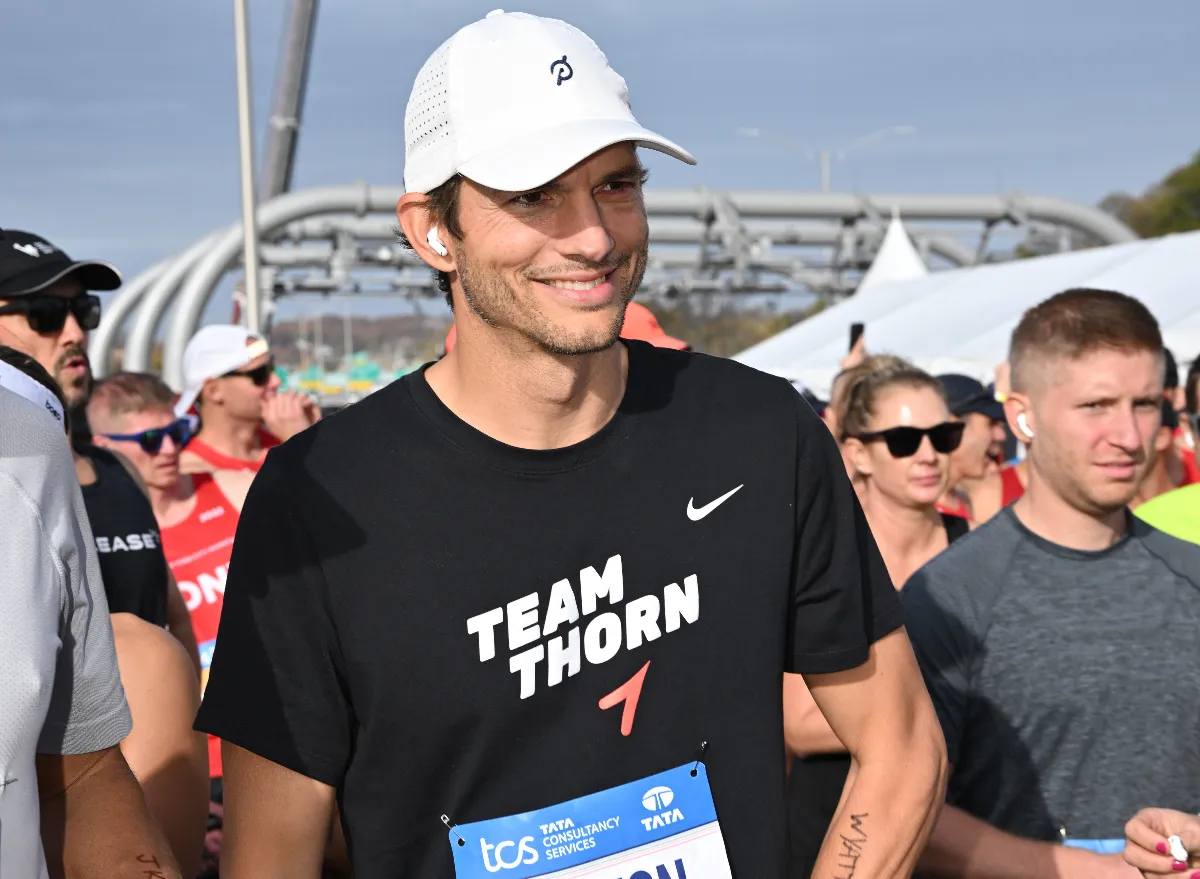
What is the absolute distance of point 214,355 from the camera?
259 inches

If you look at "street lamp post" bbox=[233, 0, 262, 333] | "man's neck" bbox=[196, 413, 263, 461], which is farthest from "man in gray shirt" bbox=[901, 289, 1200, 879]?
"street lamp post" bbox=[233, 0, 262, 333]

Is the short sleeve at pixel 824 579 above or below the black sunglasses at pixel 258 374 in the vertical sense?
above

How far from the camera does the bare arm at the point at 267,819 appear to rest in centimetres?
199

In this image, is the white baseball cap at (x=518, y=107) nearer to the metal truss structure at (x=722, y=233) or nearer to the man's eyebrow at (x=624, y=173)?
the man's eyebrow at (x=624, y=173)

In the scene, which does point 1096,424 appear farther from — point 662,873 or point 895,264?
point 895,264

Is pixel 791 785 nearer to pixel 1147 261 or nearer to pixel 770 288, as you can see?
pixel 1147 261

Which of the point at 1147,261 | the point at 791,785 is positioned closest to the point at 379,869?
the point at 791,785

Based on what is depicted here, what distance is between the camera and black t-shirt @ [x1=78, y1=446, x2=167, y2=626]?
3.90 metres

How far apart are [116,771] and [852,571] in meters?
1.13

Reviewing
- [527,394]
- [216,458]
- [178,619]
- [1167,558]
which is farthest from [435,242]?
[216,458]

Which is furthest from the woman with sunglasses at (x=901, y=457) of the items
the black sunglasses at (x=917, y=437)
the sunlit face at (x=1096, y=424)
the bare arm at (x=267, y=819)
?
the bare arm at (x=267, y=819)

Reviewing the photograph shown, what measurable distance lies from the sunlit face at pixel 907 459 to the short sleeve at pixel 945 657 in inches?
62.1

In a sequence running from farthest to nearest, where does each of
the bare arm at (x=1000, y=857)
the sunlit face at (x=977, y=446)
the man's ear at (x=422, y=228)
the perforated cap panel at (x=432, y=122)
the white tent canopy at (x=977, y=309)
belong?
1. the white tent canopy at (x=977, y=309)
2. the sunlit face at (x=977, y=446)
3. the bare arm at (x=1000, y=857)
4. the man's ear at (x=422, y=228)
5. the perforated cap panel at (x=432, y=122)

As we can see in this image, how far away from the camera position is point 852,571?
2205 millimetres
